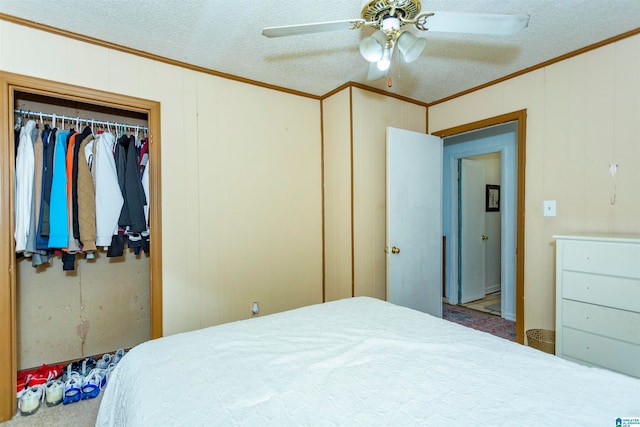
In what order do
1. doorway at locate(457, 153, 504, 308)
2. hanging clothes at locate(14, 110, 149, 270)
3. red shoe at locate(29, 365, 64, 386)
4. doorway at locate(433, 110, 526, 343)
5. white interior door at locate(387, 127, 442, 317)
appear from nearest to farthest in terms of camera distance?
1. hanging clothes at locate(14, 110, 149, 270)
2. red shoe at locate(29, 365, 64, 386)
3. doorway at locate(433, 110, 526, 343)
4. white interior door at locate(387, 127, 442, 317)
5. doorway at locate(457, 153, 504, 308)

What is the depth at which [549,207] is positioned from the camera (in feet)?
8.27

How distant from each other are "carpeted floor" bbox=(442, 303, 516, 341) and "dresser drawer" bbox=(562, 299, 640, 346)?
1.20m

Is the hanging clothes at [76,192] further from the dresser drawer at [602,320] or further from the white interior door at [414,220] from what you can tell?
the dresser drawer at [602,320]

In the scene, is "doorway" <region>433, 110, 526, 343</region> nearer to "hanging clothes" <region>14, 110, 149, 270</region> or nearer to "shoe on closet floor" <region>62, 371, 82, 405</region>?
"hanging clothes" <region>14, 110, 149, 270</region>

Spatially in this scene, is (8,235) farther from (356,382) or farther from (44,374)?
(356,382)

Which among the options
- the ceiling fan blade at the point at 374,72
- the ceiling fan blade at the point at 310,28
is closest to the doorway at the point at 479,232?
the ceiling fan blade at the point at 374,72

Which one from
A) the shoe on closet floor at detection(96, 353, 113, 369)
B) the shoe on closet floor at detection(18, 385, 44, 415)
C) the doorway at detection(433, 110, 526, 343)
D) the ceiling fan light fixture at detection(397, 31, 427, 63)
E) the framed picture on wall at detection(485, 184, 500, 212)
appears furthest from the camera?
the framed picture on wall at detection(485, 184, 500, 212)

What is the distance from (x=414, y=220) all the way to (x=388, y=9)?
198 cm

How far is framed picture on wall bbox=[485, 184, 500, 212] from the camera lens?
4605mm

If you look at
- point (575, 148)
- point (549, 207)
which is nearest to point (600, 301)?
point (549, 207)

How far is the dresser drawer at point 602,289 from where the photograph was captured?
1.81 meters

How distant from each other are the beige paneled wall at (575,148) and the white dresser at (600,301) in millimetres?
416

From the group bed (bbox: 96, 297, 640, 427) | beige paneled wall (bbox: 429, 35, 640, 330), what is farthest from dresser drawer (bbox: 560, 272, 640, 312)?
bed (bbox: 96, 297, 640, 427)

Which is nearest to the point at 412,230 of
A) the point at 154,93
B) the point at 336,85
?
the point at 336,85
